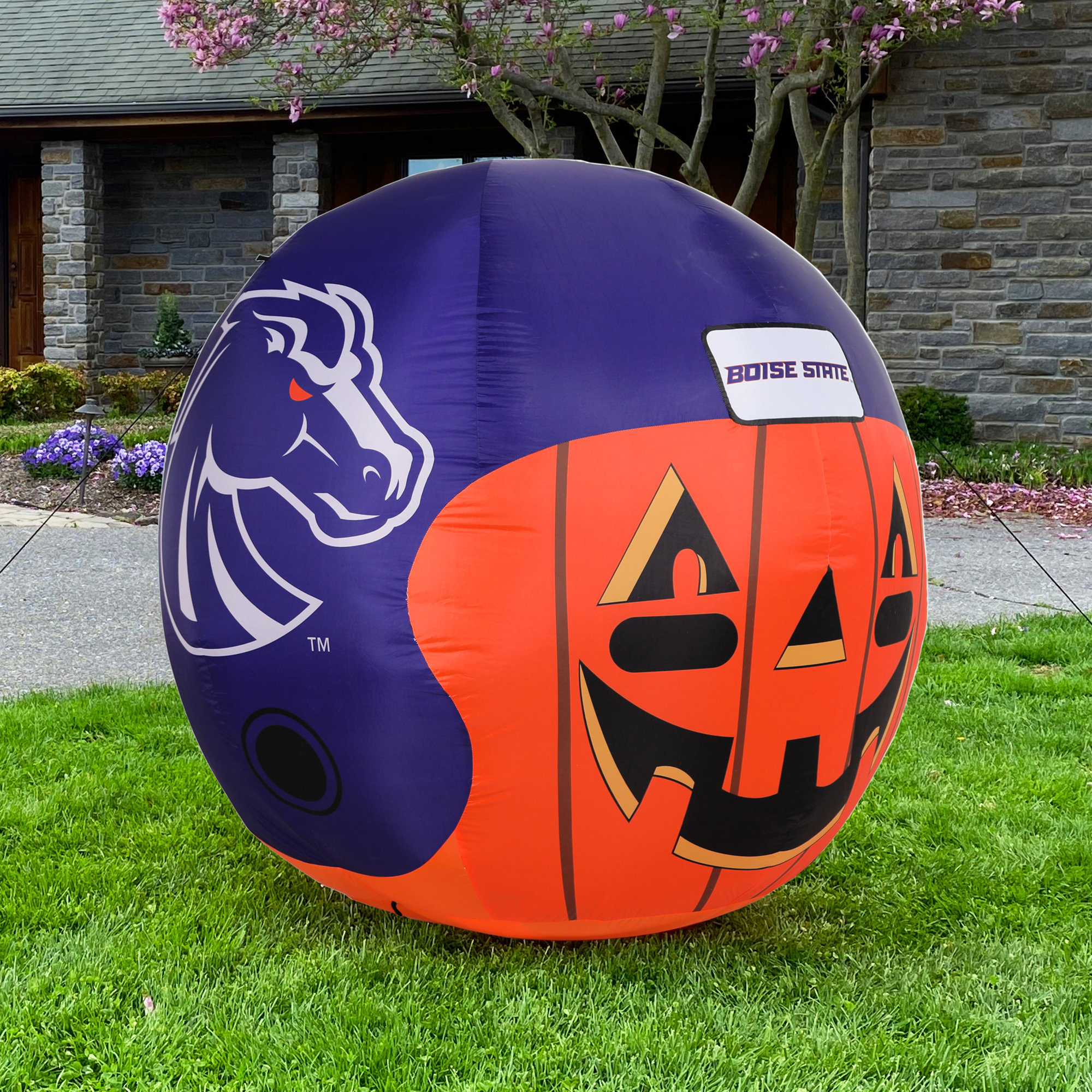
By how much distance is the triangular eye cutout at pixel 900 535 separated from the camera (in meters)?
2.82

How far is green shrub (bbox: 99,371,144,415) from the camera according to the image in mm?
14984

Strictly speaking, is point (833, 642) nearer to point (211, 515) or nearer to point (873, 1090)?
point (873, 1090)

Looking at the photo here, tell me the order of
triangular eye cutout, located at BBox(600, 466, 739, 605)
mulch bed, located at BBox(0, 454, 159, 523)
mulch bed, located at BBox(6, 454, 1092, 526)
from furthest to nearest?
mulch bed, located at BBox(6, 454, 1092, 526)
mulch bed, located at BBox(0, 454, 159, 523)
triangular eye cutout, located at BBox(600, 466, 739, 605)

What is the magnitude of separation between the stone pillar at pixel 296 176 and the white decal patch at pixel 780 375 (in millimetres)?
13030

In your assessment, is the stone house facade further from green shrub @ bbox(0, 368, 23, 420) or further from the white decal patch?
the white decal patch

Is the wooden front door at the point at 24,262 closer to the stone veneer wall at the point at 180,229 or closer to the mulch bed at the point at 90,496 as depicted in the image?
the stone veneer wall at the point at 180,229

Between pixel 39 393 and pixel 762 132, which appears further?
pixel 39 393

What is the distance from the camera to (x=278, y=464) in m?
2.67

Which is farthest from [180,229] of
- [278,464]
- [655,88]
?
[278,464]

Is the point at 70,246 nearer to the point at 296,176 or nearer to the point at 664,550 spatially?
the point at 296,176

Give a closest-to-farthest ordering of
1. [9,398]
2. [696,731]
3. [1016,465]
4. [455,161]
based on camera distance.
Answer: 1. [696,731]
2. [1016,465]
3. [9,398]
4. [455,161]

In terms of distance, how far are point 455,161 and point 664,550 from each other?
46.1 feet

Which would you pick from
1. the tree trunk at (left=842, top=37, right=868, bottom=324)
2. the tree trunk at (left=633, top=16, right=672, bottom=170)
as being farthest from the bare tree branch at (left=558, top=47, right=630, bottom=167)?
the tree trunk at (left=842, top=37, right=868, bottom=324)

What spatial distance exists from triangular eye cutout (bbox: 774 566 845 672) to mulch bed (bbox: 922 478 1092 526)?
752cm
